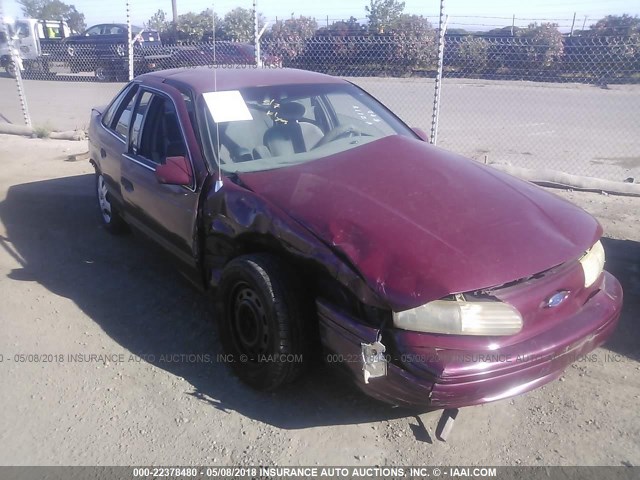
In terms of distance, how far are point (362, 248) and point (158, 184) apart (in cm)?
191

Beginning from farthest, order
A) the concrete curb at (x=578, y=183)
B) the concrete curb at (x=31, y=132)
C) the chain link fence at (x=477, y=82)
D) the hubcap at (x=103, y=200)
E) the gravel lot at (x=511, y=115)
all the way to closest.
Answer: the concrete curb at (x=31, y=132)
the chain link fence at (x=477, y=82)
the gravel lot at (x=511, y=115)
the concrete curb at (x=578, y=183)
the hubcap at (x=103, y=200)

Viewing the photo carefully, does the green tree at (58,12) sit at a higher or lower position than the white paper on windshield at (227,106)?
higher

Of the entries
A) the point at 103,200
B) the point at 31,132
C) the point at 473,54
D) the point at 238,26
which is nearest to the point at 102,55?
the point at 238,26

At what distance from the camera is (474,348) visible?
98.6 inches

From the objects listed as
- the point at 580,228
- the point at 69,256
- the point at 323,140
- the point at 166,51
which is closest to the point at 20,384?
the point at 69,256

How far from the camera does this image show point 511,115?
11898 mm

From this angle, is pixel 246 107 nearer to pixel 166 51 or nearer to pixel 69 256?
pixel 69 256

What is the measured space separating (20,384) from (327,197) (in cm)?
212

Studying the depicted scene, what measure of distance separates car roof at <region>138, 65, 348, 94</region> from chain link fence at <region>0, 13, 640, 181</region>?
172 inches

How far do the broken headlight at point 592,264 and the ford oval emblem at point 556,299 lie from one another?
0.21 meters

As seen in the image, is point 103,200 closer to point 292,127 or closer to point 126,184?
point 126,184

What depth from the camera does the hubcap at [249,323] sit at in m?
3.07

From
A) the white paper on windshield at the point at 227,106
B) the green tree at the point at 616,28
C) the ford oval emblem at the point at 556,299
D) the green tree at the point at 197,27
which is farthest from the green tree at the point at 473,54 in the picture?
the ford oval emblem at the point at 556,299

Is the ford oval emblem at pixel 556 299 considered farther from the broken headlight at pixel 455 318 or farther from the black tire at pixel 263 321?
the black tire at pixel 263 321
